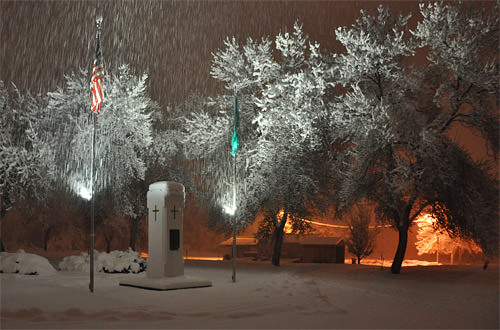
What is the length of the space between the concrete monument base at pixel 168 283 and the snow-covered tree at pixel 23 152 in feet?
44.1

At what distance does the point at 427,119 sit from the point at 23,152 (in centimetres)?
1924

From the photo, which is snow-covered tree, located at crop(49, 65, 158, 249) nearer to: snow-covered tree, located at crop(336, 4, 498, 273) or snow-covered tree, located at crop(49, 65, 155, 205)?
snow-covered tree, located at crop(49, 65, 155, 205)

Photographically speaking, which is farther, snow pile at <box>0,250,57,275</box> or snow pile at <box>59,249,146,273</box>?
snow pile at <box>59,249,146,273</box>

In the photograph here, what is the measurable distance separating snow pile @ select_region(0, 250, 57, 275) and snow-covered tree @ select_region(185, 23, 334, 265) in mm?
7407

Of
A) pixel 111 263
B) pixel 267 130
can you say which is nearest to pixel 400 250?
pixel 267 130

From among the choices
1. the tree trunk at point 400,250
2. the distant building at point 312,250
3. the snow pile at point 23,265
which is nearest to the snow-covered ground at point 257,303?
the snow pile at point 23,265

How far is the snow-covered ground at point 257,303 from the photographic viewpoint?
1182 centimetres

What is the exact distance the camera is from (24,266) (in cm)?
2158

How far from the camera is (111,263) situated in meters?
23.8

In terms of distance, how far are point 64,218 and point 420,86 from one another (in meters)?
44.6

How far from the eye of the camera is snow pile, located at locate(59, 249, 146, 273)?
77.8 ft

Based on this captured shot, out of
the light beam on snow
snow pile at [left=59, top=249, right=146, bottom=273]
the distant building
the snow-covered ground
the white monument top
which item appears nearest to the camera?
the snow-covered ground

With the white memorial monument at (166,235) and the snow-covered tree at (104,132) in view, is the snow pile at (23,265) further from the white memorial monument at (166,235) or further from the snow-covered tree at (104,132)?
the snow-covered tree at (104,132)

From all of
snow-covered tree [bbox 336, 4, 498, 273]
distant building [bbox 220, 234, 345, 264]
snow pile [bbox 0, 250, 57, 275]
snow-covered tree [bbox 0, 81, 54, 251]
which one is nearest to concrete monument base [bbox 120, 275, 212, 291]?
snow pile [bbox 0, 250, 57, 275]
